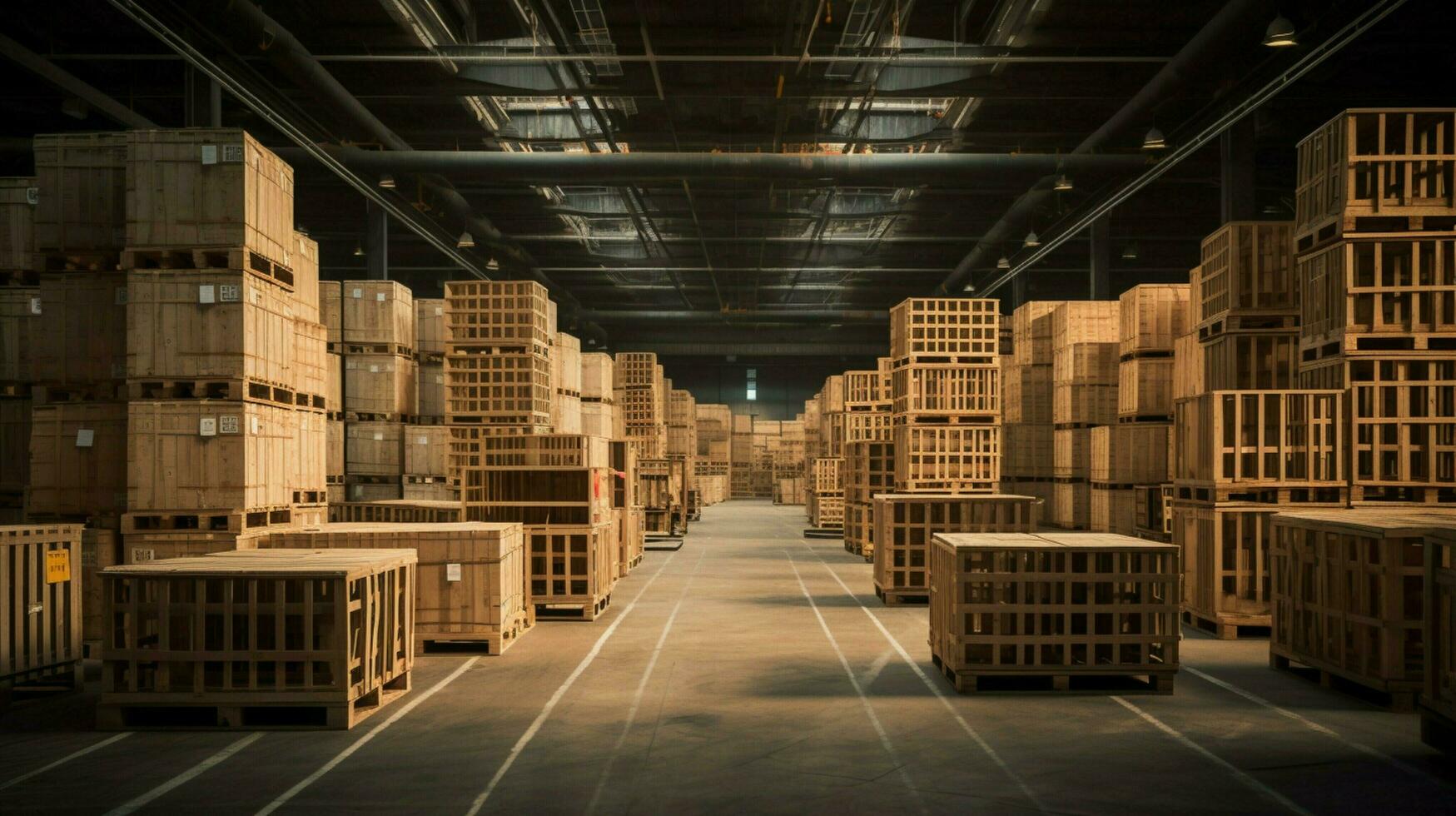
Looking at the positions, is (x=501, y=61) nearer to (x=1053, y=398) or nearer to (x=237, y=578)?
(x=237, y=578)

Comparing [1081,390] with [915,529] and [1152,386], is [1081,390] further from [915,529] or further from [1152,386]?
[915,529]

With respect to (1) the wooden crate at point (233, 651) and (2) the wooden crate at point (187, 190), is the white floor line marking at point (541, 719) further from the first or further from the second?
(2) the wooden crate at point (187, 190)

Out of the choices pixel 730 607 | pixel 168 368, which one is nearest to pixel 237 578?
pixel 168 368

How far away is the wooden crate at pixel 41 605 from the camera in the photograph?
8203mm

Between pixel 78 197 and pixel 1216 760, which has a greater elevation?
pixel 78 197

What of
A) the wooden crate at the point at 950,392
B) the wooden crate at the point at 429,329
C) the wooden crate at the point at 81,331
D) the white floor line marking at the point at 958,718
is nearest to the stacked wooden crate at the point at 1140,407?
the wooden crate at the point at 950,392

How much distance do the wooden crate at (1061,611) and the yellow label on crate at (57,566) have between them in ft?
24.5

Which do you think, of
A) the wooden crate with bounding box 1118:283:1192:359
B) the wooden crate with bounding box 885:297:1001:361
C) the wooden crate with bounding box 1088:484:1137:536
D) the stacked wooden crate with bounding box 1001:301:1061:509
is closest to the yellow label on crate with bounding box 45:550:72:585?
the wooden crate with bounding box 885:297:1001:361

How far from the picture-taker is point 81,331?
10016 mm

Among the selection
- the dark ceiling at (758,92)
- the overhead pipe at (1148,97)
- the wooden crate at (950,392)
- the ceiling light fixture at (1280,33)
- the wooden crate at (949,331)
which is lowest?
the wooden crate at (950,392)

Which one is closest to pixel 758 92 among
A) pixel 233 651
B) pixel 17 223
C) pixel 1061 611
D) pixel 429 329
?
pixel 429 329

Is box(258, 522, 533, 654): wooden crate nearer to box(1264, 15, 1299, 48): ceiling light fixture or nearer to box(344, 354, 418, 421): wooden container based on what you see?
box(344, 354, 418, 421): wooden container

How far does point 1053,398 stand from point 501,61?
528 inches

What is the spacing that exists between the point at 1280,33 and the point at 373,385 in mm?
13549
